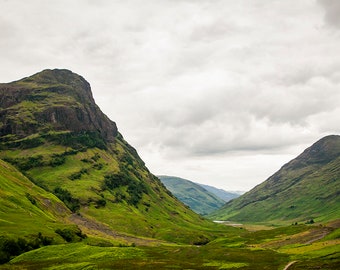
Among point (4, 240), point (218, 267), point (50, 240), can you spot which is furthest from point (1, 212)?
point (218, 267)

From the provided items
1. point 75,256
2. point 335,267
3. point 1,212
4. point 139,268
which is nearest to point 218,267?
point 139,268

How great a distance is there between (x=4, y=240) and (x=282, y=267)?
8979 centimetres

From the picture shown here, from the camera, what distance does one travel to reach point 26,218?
16588cm

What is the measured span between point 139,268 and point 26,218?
87.3 metres

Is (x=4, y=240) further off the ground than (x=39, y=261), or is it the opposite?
(x=4, y=240)

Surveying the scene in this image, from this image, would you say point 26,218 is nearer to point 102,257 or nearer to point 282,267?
point 102,257

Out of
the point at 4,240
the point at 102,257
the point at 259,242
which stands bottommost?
the point at 259,242

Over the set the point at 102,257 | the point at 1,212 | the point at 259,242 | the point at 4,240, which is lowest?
the point at 259,242

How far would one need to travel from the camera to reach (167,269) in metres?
98.6

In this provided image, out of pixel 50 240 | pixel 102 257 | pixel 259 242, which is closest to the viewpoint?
pixel 102 257

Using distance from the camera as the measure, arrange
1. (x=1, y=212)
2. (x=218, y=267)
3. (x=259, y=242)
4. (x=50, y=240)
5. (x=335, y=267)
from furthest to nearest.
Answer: (x=259, y=242)
(x=1, y=212)
(x=50, y=240)
(x=218, y=267)
(x=335, y=267)

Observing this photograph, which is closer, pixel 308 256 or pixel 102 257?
pixel 308 256

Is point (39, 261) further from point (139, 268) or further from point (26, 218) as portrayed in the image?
point (26, 218)

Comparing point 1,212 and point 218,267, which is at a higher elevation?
point 1,212
